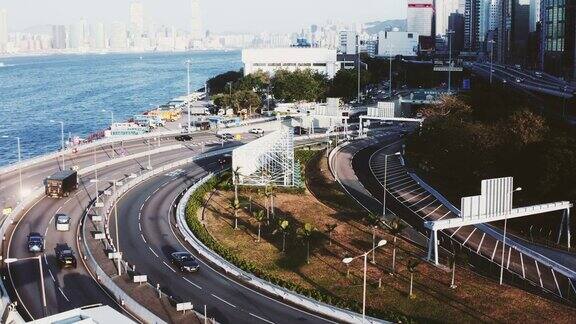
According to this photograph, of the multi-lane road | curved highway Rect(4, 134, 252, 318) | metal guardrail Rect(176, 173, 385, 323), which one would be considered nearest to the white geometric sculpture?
the multi-lane road

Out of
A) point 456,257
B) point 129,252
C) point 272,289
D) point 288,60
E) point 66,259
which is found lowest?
point 272,289

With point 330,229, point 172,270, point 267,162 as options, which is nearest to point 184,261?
point 172,270

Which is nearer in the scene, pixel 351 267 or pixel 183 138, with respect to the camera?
pixel 351 267

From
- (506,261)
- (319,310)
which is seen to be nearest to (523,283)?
(506,261)

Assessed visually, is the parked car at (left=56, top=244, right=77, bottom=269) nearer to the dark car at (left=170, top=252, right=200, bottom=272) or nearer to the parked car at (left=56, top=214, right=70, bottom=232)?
the dark car at (left=170, top=252, right=200, bottom=272)

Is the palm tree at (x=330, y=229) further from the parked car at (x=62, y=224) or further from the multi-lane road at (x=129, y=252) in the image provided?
the parked car at (x=62, y=224)

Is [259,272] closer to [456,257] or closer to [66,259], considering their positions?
[66,259]
